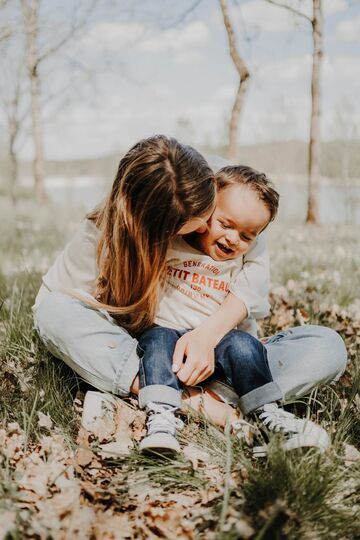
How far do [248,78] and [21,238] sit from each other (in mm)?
3775

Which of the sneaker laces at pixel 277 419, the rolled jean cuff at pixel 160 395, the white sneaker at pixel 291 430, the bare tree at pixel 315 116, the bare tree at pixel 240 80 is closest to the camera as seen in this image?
the white sneaker at pixel 291 430

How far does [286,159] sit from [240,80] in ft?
81.0

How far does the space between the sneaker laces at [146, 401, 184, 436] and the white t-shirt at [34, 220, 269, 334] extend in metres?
0.45

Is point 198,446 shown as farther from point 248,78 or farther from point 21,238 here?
point 248,78

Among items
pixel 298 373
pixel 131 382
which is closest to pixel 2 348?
pixel 131 382

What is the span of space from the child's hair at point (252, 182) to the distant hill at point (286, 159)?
814 inches

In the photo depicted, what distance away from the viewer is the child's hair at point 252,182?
Answer: 2275 millimetres

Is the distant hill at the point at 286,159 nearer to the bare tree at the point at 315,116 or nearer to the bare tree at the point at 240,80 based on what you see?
the bare tree at the point at 315,116

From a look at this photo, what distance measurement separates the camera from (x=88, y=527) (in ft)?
4.99

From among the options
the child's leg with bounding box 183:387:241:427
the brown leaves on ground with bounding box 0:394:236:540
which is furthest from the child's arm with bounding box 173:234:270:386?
the brown leaves on ground with bounding box 0:394:236:540

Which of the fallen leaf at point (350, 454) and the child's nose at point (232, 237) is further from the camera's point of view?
the child's nose at point (232, 237)

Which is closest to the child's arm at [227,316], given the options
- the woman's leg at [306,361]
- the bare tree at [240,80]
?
the woman's leg at [306,361]

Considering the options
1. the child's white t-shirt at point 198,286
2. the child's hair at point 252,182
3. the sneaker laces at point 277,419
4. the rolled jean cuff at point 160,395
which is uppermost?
the child's hair at point 252,182

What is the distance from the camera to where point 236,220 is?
7.34 feet
